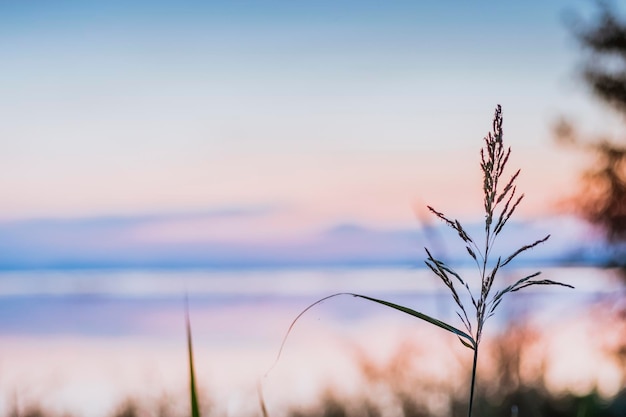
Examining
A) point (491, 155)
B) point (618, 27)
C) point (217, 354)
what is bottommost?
point (217, 354)

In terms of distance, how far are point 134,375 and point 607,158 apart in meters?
10.7

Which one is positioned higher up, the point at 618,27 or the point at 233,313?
the point at 618,27

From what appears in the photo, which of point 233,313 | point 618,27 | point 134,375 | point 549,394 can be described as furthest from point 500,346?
point 233,313

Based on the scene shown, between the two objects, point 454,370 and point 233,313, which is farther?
point 233,313

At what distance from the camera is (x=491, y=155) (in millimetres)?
1464

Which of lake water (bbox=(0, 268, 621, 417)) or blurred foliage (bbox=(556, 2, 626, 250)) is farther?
blurred foliage (bbox=(556, 2, 626, 250))

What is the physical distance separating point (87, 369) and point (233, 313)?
971 cm

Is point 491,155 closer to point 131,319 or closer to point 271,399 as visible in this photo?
point 271,399

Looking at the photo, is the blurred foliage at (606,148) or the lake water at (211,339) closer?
the lake water at (211,339)

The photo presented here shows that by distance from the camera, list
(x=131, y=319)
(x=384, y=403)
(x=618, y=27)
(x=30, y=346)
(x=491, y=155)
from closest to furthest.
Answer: (x=491, y=155), (x=384, y=403), (x=30, y=346), (x=618, y=27), (x=131, y=319)

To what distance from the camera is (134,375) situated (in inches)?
266

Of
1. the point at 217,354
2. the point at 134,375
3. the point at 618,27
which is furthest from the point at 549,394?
the point at 618,27

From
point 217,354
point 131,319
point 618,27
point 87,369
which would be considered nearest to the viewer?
point 87,369

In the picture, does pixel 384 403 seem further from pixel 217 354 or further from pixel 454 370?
pixel 217 354
